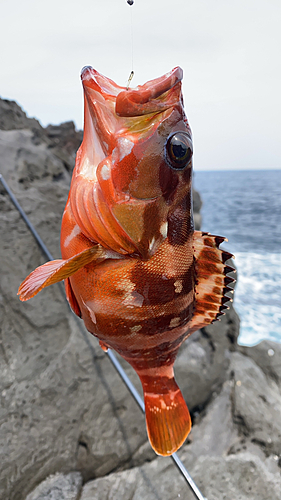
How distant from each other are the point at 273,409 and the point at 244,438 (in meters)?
0.65

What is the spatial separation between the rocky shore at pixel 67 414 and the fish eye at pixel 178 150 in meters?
2.48

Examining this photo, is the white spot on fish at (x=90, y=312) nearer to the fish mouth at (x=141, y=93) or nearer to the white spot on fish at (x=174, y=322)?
the white spot on fish at (x=174, y=322)

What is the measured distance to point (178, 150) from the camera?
2.84 ft

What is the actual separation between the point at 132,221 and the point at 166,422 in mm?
814

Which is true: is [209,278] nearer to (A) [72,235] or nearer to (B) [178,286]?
(B) [178,286]

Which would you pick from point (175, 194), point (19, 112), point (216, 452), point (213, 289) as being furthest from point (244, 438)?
point (19, 112)

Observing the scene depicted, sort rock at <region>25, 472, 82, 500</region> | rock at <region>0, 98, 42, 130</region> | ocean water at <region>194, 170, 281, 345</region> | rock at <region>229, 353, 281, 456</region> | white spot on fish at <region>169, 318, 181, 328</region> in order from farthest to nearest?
ocean water at <region>194, 170, 281, 345</region>
rock at <region>0, 98, 42, 130</region>
rock at <region>229, 353, 281, 456</region>
rock at <region>25, 472, 82, 500</region>
white spot on fish at <region>169, 318, 181, 328</region>

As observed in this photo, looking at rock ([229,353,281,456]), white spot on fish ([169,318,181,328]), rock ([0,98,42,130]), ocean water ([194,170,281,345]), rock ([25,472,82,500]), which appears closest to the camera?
white spot on fish ([169,318,181,328])

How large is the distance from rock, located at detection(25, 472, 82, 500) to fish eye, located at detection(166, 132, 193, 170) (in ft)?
10.1

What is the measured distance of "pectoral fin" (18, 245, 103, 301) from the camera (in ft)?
2.65

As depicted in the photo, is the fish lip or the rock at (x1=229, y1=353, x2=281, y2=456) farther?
the rock at (x1=229, y1=353, x2=281, y2=456)

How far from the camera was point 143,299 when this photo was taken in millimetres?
932

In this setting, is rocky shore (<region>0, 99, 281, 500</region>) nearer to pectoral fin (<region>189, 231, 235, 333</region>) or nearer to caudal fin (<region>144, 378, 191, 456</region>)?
caudal fin (<region>144, 378, 191, 456</region>)

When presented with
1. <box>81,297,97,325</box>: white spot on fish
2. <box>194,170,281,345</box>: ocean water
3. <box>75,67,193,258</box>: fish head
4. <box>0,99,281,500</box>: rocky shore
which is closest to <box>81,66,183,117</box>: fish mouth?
<box>75,67,193,258</box>: fish head
